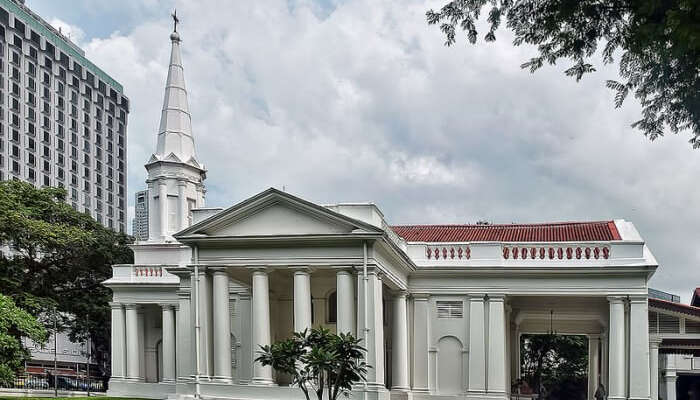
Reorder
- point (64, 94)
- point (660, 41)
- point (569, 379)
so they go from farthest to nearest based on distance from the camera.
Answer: point (64, 94) < point (569, 379) < point (660, 41)

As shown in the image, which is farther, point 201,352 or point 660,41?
point 201,352

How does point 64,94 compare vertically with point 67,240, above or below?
above

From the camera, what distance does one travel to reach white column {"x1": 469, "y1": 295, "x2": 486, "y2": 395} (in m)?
24.1

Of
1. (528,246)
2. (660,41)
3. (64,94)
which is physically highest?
(64,94)

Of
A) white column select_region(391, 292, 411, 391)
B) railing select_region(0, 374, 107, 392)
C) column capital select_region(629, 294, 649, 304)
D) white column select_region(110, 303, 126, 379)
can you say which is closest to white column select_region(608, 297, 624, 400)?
column capital select_region(629, 294, 649, 304)

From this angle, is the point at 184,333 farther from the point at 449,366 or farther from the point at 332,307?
the point at 449,366

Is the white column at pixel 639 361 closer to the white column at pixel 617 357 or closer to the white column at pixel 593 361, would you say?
the white column at pixel 617 357

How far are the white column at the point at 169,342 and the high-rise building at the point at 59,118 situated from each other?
1877 inches

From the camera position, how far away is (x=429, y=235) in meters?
28.7

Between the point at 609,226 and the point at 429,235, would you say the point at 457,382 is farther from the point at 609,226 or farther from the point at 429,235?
the point at 609,226

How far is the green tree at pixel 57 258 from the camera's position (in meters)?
30.7

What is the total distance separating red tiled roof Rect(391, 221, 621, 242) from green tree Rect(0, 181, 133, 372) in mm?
14053

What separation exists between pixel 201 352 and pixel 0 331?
577 cm

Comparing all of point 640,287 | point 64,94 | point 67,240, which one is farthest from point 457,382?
point 64,94
